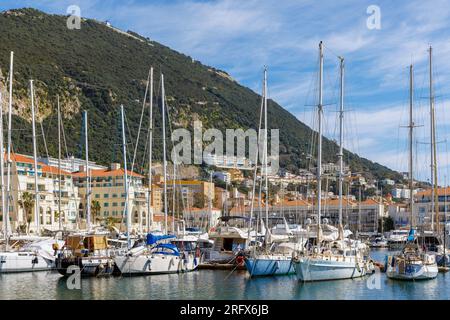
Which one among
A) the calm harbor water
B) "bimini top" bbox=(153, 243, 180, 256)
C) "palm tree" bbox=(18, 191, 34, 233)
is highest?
"palm tree" bbox=(18, 191, 34, 233)

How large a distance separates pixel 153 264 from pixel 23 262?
8.55 meters

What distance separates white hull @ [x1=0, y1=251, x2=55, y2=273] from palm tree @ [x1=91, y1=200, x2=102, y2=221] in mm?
53615

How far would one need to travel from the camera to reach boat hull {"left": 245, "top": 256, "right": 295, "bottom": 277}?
38.1m

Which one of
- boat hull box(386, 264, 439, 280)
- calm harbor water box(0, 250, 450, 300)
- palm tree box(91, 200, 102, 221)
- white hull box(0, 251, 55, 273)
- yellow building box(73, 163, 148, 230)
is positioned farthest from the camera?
yellow building box(73, 163, 148, 230)

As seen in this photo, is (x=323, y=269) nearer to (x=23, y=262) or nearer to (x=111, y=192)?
(x=23, y=262)

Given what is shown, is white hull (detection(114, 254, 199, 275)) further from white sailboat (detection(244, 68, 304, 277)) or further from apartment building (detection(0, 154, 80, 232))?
apartment building (detection(0, 154, 80, 232))

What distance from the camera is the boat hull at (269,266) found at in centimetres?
3809

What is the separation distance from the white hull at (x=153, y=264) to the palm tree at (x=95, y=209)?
56446 mm

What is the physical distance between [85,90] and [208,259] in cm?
14145

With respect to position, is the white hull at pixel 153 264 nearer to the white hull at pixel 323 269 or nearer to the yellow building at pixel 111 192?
the white hull at pixel 323 269

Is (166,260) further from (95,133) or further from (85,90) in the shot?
(85,90)

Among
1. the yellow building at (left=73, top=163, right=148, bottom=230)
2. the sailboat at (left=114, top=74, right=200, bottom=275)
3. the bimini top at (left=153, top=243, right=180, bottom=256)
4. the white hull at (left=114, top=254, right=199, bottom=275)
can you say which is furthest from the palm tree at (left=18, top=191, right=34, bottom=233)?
the bimini top at (left=153, top=243, right=180, bottom=256)

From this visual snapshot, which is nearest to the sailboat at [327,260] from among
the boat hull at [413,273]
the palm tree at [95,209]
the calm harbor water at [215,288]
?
the calm harbor water at [215,288]

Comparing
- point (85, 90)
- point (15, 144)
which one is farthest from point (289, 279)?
point (85, 90)
